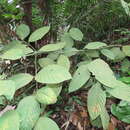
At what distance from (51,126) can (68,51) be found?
458 mm

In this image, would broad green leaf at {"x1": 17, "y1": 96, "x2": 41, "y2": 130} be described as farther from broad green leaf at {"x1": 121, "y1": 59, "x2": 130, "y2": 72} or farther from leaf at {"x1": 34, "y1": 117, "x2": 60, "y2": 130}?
broad green leaf at {"x1": 121, "y1": 59, "x2": 130, "y2": 72}

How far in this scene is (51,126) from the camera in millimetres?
789

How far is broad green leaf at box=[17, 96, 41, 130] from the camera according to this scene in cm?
78

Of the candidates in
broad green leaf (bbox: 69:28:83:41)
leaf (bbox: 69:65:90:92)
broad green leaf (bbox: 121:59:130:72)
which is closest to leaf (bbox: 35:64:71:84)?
leaf (bbox: 69:65:90:92)

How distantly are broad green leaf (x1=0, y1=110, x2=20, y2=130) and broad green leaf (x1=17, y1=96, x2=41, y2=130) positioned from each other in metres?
0.04

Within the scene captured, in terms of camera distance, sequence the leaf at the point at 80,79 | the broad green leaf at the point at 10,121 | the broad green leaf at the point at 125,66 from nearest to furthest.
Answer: the broad green leaf at the point at 10,121
the leaf at the point at 80,79
the broad green leaf at the point at 125,66

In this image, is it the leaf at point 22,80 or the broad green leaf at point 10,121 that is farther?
the leaf at point 22,80

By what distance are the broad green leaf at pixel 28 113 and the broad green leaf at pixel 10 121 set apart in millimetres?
37

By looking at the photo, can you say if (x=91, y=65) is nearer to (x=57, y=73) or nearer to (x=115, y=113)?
(x=57, y=73)

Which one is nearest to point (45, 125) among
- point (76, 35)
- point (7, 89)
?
point (7, 89)

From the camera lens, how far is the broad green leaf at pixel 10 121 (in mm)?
709

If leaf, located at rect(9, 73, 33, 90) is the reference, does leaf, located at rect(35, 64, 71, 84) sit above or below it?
above

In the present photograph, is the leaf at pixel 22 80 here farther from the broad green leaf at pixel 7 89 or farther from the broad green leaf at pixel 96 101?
the broad green leaf at pixel 96 101

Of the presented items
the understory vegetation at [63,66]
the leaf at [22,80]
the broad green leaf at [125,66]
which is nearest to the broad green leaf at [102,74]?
the understory vegetation at [63,66]
